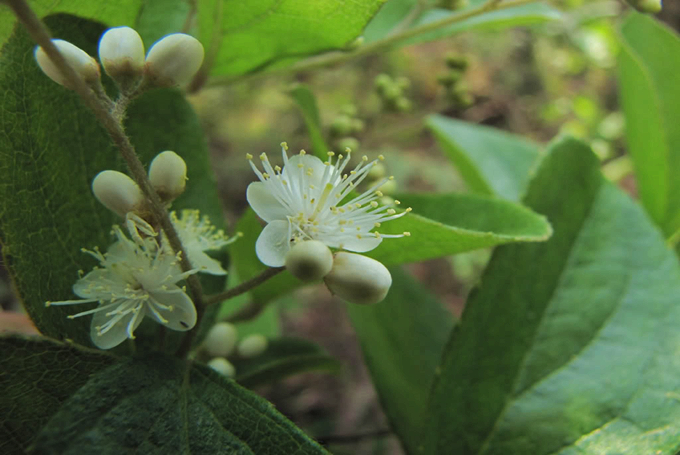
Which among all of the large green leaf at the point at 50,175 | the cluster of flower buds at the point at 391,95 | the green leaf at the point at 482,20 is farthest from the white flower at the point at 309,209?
the cluster of flower buds at the point at 391,95

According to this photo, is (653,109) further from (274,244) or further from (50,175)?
(50,175)

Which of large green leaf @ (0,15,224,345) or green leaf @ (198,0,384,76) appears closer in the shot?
large green leaf @ (0,15,224,345)

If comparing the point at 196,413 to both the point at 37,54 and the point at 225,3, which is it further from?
the point at 225,3

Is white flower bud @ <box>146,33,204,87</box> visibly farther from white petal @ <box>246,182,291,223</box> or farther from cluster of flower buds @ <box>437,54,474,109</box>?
cluster of flower buds @ <box>437,54,474,109</box>

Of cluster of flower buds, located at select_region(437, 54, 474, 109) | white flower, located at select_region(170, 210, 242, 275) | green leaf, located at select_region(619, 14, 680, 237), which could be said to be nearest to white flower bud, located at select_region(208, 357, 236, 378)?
white flower, located at select_region(170, 210, 242, 275)

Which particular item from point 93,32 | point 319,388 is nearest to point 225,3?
point 93,32

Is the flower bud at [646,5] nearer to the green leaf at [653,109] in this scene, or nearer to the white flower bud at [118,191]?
the green leaf at [653,109]
